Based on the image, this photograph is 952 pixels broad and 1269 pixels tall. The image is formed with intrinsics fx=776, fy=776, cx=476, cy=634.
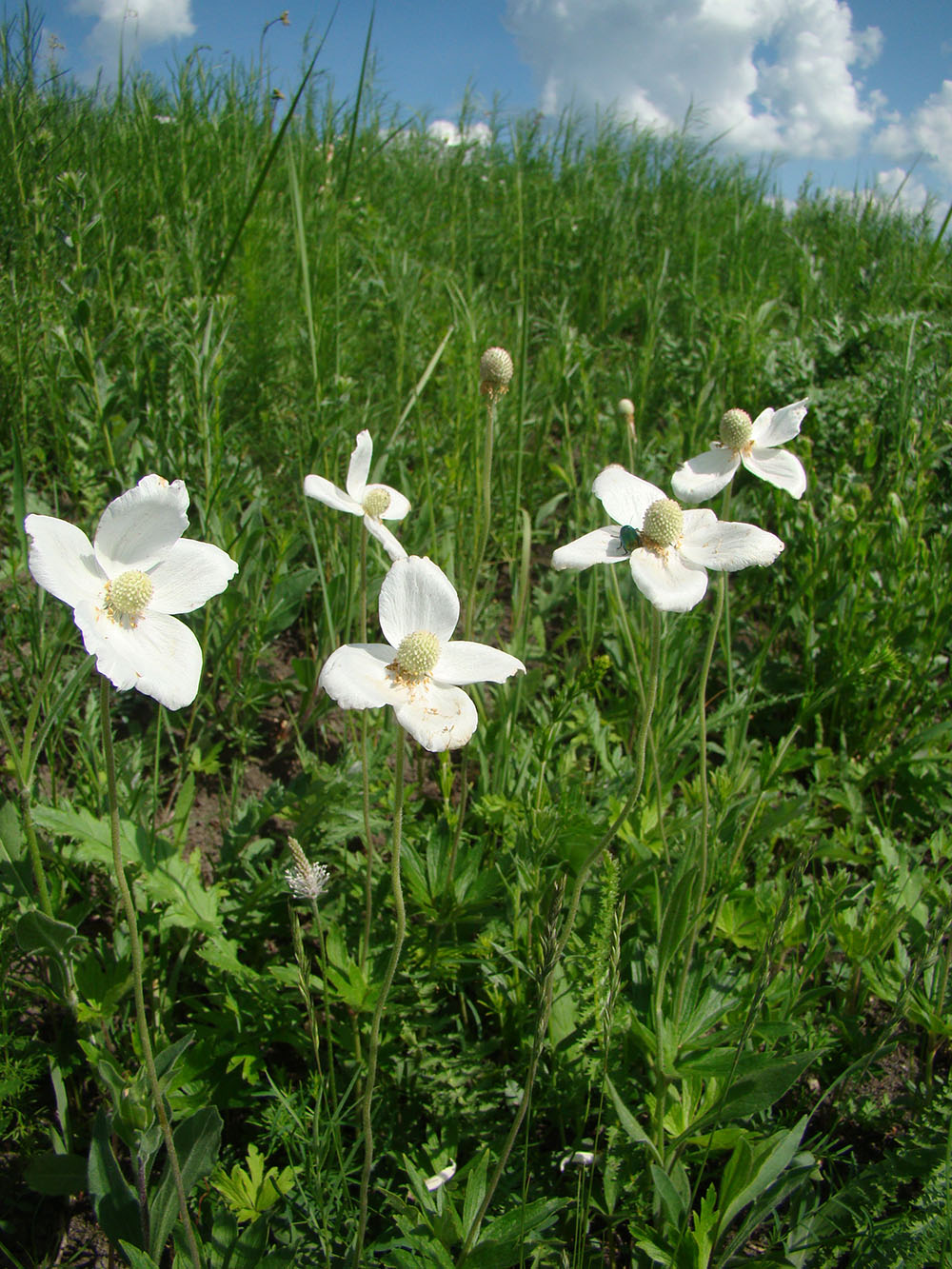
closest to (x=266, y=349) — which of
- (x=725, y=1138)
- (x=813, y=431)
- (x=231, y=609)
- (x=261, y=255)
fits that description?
(x=261, y=255)

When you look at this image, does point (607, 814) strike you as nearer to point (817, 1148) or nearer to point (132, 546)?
point (817, 1148)

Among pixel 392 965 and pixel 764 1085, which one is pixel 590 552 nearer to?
pixel 392 965

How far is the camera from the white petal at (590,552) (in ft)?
3.42

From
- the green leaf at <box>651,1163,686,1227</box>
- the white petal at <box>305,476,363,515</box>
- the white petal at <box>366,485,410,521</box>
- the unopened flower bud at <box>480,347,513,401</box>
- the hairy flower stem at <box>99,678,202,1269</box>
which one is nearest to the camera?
the hairy flower stem at <box>99,678,202,1269</box>

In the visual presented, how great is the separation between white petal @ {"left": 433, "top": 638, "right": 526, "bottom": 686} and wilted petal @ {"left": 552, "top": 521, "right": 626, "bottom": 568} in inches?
6.2

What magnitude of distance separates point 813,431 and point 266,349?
217 cm

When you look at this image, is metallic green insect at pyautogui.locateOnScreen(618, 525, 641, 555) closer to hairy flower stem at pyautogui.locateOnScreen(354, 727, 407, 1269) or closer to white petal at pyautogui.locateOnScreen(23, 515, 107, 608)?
hairy flower stem at pyautogui.locateOnScreen(354, 727, 407, 1269)

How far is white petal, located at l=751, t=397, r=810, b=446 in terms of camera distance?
143 centimetres

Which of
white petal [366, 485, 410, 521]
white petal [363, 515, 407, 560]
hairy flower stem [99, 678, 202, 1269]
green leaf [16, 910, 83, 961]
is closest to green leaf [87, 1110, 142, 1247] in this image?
hairy flower stem [99, 678, 202, 1269]

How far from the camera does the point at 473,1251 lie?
108 centimetres

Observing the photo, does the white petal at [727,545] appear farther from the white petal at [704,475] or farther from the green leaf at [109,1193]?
the green leaf at [109,1193]

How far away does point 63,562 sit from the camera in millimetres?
854

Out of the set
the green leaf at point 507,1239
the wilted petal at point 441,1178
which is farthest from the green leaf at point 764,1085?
the wilted petal at point 441,1178

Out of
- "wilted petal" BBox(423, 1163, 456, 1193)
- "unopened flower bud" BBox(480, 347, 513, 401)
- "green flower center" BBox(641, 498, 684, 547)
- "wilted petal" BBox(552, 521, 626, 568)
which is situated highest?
"unopened flower bud" BBox(480, 347, 513, 401)
